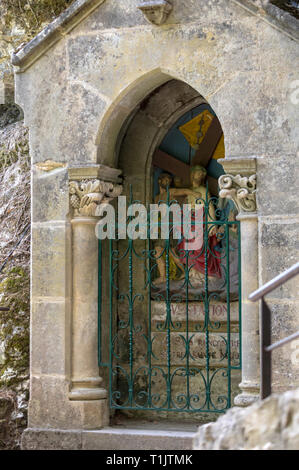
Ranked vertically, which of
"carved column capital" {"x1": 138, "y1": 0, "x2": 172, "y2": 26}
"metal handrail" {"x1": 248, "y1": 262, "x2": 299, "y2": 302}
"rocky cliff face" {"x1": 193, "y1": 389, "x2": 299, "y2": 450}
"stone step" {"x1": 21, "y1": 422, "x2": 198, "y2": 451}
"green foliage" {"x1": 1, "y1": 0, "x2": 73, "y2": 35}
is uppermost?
"green foliage" {"x1": 1, "y1": 0, "x2": 73, "y2": 35}

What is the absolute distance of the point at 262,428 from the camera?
4188 mm

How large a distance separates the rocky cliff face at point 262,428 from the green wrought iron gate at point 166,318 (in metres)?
2.96

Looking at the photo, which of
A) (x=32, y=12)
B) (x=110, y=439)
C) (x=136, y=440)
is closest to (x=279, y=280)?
(x=136, y=440)

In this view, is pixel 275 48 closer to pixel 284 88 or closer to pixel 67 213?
pixel 284 88

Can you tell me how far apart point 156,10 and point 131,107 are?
0.95 metres

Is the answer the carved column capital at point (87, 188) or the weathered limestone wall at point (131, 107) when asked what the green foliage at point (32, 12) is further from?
the carved column capital at point (87, 188)

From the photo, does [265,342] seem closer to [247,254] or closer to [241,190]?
[247,254]

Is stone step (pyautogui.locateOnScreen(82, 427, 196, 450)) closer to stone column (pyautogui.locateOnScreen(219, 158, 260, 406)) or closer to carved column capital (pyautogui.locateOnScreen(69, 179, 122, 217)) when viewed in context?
stone column (pyautogui.locateOnScreen(219, 158, 260, 406))

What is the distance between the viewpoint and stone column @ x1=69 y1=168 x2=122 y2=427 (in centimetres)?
726

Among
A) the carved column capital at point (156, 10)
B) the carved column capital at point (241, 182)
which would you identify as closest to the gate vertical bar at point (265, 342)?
the carved column capital at point (241, 182)

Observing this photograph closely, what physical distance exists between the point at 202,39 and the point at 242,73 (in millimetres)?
456

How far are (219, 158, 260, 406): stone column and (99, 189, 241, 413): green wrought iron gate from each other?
705 millimetres

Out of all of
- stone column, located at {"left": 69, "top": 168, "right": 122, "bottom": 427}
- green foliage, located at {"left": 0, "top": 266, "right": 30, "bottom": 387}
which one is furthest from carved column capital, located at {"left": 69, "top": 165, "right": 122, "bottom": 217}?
green foliage, located at {"left": 0, "top": 266, "right": 30, "bottom": 387}
